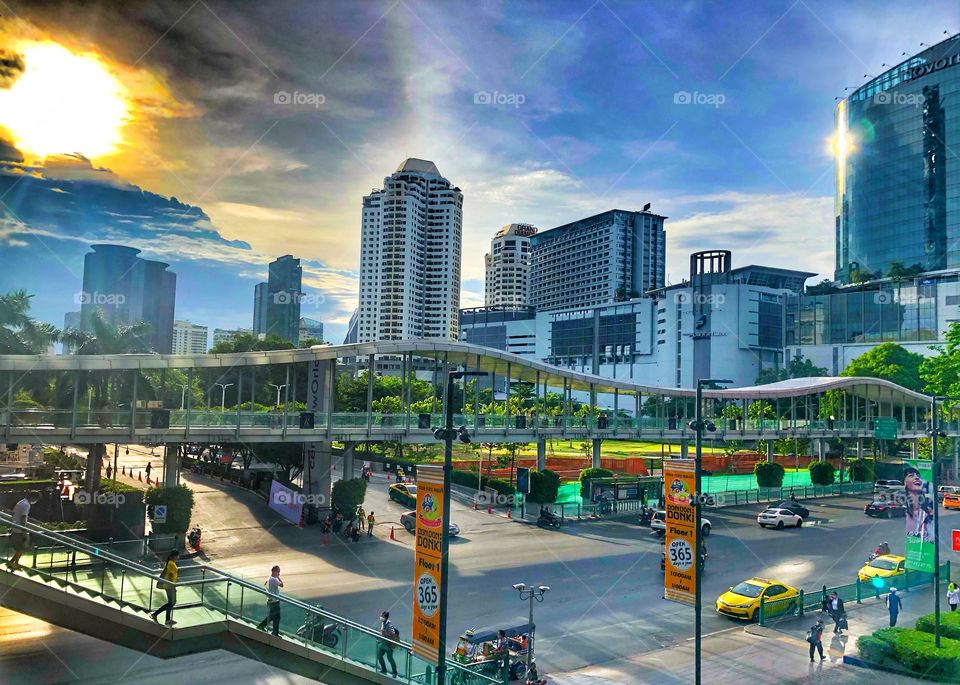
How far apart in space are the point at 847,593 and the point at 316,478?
25.0m

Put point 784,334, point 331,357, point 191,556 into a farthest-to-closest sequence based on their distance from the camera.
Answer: point 784,334 → point 331,357 → point 191,556

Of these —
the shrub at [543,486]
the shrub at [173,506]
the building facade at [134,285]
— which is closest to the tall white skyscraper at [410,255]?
the building facade at [134,285]

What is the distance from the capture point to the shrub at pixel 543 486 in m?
43.4

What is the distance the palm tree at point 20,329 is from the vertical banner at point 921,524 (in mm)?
47576

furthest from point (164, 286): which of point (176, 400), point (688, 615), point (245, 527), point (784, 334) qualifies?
point (688, 615)

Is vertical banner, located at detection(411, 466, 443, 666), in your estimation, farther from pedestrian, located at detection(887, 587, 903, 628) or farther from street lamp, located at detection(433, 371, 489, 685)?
pedestrian, located at detection(887, 587, 903, 628)

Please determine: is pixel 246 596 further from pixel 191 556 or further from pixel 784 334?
pixel 784 334

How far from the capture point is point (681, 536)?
18625 mm

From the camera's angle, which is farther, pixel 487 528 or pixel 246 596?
pixel 487 528

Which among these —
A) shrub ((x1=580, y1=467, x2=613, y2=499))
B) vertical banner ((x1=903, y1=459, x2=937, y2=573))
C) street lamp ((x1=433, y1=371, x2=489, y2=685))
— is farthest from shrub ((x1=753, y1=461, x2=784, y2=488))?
street lamp ((x1=433, y1=371, x2=489, y2=685))

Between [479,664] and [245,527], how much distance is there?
22.8 m

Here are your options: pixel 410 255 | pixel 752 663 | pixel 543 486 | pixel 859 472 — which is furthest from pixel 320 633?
pixel 410 255

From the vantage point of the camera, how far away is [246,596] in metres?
15.0

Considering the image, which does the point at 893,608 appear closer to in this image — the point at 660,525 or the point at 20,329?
the point at 660,525
